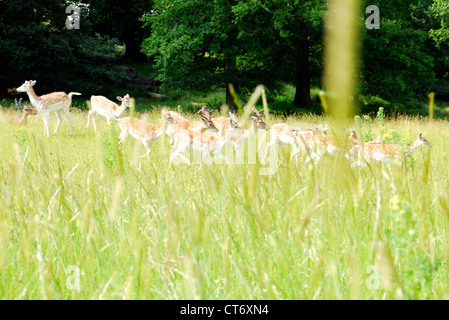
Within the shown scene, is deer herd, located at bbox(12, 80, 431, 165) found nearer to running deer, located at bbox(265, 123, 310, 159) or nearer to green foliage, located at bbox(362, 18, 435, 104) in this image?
running deer, located at bbox(265, 123, 310, 159)

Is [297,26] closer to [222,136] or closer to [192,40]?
[192,40]

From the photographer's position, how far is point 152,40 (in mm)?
18766

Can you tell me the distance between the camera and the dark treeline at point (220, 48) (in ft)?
59.1

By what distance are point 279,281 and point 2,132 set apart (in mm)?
8846

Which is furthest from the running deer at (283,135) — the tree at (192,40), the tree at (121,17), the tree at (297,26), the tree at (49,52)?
the tree at (121,17)

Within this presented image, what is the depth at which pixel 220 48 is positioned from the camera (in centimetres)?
1811

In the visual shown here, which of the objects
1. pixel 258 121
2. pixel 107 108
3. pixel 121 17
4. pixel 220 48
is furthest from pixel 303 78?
pixel 258 121

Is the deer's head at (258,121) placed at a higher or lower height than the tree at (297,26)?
lower

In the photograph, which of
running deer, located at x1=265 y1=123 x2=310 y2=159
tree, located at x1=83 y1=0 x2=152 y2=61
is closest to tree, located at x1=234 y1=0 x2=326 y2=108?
running deer, located at x1=265 y1=123 x2=310 y2=159

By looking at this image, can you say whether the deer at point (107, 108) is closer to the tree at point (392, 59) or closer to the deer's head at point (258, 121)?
the deer's head at point (258, 121)

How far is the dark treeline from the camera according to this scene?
18.0 metres

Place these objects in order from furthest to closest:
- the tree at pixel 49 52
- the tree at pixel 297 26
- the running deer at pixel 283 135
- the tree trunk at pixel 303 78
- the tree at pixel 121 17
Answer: the tree at pixel 121 17 < the tree trunk at pixel 303 78 < the tree at pixel 49 52 < the tree at pixel 297 26 < the running deer at pixel 283 135

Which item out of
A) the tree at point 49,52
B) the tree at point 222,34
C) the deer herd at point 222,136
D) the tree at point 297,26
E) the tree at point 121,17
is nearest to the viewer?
the deer herd at point 222,136
